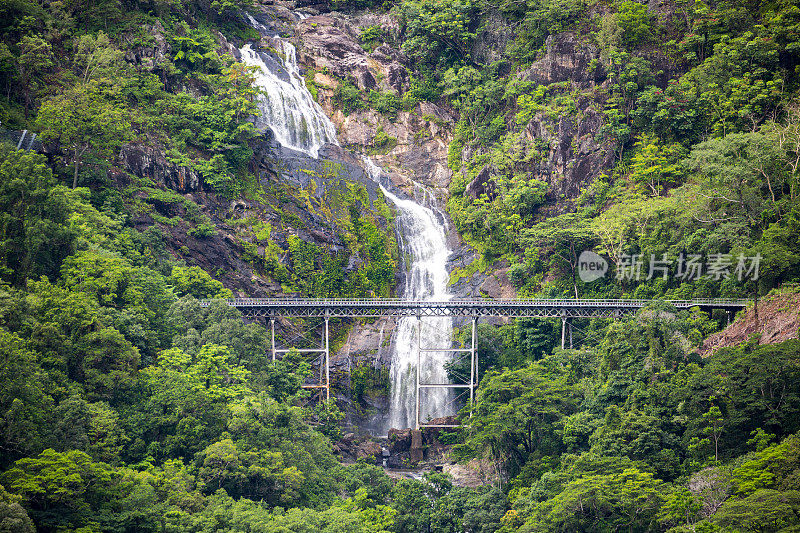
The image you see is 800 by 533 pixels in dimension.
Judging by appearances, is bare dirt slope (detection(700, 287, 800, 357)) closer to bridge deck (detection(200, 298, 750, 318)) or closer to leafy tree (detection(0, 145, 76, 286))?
bridge deck (detection(200, 298, 750, 318))

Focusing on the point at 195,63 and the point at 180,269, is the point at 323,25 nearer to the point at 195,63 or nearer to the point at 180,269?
the point at 195,63

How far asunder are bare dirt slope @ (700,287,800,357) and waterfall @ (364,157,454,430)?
18.3 meters

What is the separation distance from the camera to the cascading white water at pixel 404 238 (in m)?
66.8

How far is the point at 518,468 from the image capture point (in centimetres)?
5550

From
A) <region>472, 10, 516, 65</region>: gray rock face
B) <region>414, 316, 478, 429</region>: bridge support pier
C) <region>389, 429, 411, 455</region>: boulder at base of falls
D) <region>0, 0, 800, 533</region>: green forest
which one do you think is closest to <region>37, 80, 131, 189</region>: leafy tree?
<region>0, 0, 800, 533</region>: green forest

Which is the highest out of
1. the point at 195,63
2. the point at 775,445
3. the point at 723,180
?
the point at 195,63

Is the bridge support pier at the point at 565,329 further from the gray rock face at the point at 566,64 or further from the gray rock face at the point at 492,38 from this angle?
the gray rock face at the point at 492,38

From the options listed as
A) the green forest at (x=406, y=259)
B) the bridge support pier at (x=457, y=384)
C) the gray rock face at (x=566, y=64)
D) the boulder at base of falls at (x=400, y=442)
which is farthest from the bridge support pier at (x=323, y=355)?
the gray rock face at (x=566, y=64)

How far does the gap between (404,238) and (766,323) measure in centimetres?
2979

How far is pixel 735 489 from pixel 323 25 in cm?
6229

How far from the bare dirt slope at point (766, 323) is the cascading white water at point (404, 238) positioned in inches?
722

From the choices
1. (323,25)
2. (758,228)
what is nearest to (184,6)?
(323,25)

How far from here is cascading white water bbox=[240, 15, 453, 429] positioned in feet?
219

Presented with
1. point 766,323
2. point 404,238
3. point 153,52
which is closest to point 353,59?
point 153,52
